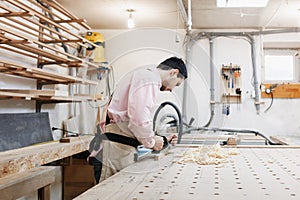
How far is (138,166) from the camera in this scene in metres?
1.49

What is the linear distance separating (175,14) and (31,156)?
91.3 inches

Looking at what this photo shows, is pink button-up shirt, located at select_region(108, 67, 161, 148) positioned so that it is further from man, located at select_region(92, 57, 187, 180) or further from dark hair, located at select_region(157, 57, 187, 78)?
dark hair, located at select_region(157, 57, 187, 78)

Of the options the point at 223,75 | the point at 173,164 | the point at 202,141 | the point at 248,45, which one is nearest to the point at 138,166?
the point at 173,164

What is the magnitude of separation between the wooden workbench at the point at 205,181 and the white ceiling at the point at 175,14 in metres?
2.07

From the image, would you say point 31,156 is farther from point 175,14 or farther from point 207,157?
point 175,14

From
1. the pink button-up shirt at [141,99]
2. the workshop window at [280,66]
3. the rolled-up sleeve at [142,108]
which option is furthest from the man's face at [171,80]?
the workshop window at [280,66]

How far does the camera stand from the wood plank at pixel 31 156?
1805 millimetres

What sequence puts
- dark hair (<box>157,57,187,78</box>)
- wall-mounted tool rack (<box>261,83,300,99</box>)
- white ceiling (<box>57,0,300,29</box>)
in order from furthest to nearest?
wall-mounted tool rack (<box>261,83,300,99</box>) < white ceiling (<box>57,0,300,29</box>) < dark hair (<box>157,57,187,78</box>)

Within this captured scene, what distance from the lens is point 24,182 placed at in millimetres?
1828

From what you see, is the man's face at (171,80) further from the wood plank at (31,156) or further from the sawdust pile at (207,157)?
the wood plank at (31,156)

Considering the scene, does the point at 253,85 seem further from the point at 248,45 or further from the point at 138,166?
the point at 138,166

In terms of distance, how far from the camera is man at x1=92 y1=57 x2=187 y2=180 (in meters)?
1.51

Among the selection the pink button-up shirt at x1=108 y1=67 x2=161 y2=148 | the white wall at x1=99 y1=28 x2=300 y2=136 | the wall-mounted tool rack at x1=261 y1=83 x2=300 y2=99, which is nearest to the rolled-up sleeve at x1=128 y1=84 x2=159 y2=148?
the pink button-up shirt at x1=108 y1=67 x2=161 y2=148

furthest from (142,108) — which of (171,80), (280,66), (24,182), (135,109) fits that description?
(280,66)
